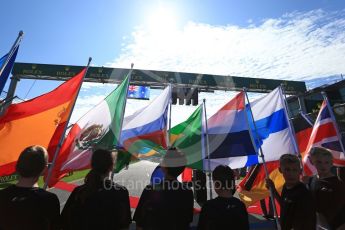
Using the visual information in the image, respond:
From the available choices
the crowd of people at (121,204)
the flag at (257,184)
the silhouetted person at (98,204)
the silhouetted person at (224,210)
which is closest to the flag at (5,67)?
the crowd of people at (121,204)

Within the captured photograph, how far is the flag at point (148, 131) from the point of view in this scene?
570 centimetres

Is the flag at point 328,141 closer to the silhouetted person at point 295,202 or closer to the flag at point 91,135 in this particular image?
the silhouetted person at point 295,202

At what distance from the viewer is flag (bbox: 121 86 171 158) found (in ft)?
18.7

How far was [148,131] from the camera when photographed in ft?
19.1

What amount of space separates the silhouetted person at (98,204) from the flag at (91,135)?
4.75 ft

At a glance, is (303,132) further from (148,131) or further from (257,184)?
(148,131)

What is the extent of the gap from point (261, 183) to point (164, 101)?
2.48 meters

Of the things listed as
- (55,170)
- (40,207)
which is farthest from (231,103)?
(40,207)

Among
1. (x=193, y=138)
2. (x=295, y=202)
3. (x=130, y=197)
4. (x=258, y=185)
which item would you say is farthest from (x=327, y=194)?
(x=130, y=197)

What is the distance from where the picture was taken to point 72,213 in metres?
2.68

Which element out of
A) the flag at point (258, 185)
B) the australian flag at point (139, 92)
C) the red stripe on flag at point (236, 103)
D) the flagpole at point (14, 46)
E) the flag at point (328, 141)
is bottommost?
the flag at point (258, 185)

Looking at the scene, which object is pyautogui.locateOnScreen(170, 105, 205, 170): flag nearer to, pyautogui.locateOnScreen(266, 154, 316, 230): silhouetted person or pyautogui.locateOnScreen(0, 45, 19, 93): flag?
pyautogui.locateOnScreen(266, 154, 316, 230): silhouetted person

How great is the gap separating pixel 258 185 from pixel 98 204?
348 centimetres

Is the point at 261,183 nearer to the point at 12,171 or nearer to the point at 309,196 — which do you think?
the point at 309,196
